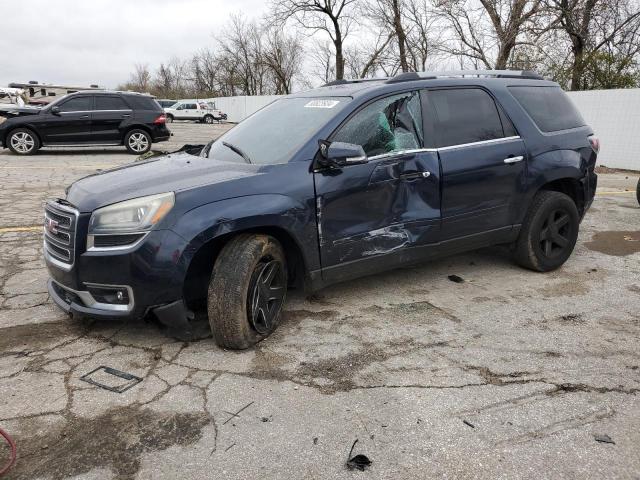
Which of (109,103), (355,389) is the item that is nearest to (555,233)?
(355,389)

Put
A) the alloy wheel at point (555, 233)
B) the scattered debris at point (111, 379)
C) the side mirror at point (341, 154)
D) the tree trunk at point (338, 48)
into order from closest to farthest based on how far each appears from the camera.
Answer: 1. the scattered debris at point (111, 379)
2. the side mirror at point (341, 154)
3. the alloy wheel at point (555, 233)
4. the tree trunk at point (338, 48)

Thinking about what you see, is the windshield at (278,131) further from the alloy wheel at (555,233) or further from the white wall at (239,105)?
the white wall at (239,105)

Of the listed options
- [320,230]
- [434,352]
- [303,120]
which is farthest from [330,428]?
[303,120]

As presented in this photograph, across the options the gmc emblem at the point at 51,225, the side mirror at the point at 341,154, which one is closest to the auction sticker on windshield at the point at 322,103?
the side mirror at the point at 341,154

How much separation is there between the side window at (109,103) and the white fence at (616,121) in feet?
13.5

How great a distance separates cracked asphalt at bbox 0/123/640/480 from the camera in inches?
93.4

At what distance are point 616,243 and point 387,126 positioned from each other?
381 centimetres

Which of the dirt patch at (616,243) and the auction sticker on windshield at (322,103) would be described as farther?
the dirt patch at (616,243)

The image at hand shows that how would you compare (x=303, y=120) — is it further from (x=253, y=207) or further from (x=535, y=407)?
(x=535, y=407)

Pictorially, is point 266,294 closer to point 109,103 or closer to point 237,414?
point 237,414

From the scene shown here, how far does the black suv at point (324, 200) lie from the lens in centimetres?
317

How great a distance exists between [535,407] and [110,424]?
2.21m

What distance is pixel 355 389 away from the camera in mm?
2953

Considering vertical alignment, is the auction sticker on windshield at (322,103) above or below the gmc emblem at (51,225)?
above
